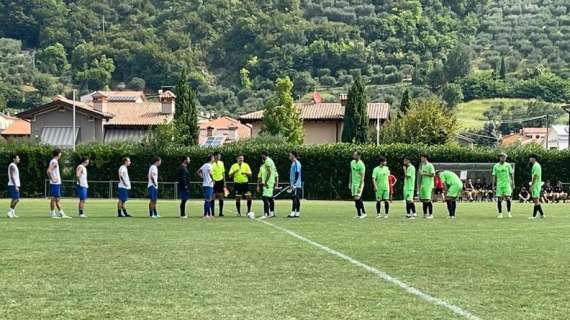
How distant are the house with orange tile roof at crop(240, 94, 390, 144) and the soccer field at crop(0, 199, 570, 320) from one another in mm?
70250

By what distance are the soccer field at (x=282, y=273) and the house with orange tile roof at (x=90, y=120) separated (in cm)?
6075

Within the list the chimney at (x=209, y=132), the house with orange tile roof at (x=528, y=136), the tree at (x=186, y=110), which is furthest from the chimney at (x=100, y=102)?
the house with orange tile roof at (x=528, y=136)

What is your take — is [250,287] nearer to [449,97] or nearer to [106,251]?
[106,251]

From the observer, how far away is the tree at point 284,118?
83438 millimetres

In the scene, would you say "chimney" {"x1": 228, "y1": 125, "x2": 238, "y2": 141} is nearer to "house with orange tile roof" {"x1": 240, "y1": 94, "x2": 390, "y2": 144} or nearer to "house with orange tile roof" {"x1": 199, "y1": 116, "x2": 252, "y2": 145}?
"house with orange tile roof" {"x1": 199, "y1": 116, "x2": 252, "y2": 145}

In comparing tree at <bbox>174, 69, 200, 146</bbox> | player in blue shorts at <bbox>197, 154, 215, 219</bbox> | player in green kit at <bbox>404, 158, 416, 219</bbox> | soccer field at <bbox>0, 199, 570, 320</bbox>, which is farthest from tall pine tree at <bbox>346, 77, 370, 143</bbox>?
soccer field at <bbox>0, 199, 570, 320</bbox>

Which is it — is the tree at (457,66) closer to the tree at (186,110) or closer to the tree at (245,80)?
the tree at (245,80)

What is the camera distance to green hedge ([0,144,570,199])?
2205 inches

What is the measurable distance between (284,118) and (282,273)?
70.9 m

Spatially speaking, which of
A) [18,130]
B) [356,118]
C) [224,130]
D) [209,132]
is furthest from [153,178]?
[224,130]

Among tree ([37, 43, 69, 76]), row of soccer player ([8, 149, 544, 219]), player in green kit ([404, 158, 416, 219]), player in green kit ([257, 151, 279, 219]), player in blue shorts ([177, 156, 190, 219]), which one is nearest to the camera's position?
player in green kit ([257, 151, 279, 219])

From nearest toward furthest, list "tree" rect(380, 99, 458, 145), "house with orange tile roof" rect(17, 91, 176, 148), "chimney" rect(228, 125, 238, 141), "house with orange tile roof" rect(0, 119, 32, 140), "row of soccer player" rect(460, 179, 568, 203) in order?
"row of soccer player" rect(460, 179, 568, 203)
"tree" rect(380, 99, 458, 145)
"house with orange tile roof" rect(17, 91, 176, 148)
"house with orange tile roof" rect(0, 119, 32, 140)
"chimney" rect(228, 125, 238, 141)

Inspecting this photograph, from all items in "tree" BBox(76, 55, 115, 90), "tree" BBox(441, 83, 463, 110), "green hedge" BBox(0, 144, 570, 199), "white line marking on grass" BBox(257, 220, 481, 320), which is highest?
"tree" BBox(76, 55, 115, 90)

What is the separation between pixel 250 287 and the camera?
11.6m
